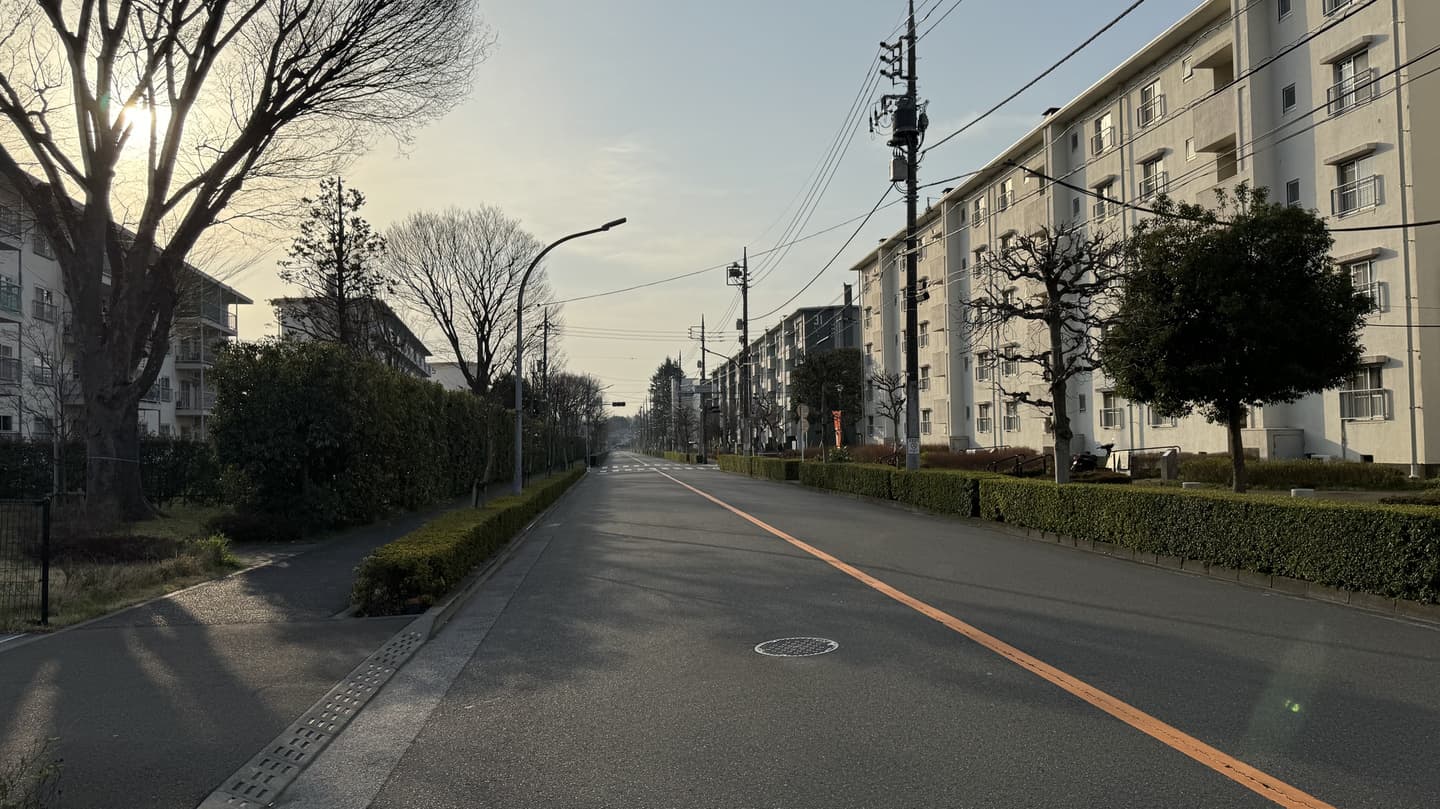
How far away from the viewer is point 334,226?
2925cm

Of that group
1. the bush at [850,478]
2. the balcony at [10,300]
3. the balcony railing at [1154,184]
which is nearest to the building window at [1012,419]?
the bush at [850,478]

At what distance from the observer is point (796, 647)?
675cm

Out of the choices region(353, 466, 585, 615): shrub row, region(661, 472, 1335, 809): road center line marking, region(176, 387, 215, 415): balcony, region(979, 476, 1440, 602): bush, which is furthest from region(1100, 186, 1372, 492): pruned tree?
region(176, 387, 215, 415): balcony

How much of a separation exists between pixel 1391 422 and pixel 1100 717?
22319mm

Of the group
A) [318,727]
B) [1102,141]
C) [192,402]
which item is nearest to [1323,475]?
[1102,141]

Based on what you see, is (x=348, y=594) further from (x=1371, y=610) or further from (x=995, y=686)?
(x=1371, y=610)

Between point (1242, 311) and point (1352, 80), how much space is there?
1446 centimetres

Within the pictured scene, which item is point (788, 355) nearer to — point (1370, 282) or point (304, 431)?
point (1370, 282)

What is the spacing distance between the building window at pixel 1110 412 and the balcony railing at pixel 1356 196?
10.3 meters

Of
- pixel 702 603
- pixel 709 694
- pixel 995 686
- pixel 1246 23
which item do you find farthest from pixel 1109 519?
pixel 1246 23

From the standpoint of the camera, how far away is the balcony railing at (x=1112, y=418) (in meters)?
32.7

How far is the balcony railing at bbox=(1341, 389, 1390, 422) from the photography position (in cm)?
2209

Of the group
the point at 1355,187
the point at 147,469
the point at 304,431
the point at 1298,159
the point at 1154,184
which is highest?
the point at 1154,184

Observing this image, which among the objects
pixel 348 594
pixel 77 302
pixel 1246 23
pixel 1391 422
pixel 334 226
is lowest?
pixel 348 594
